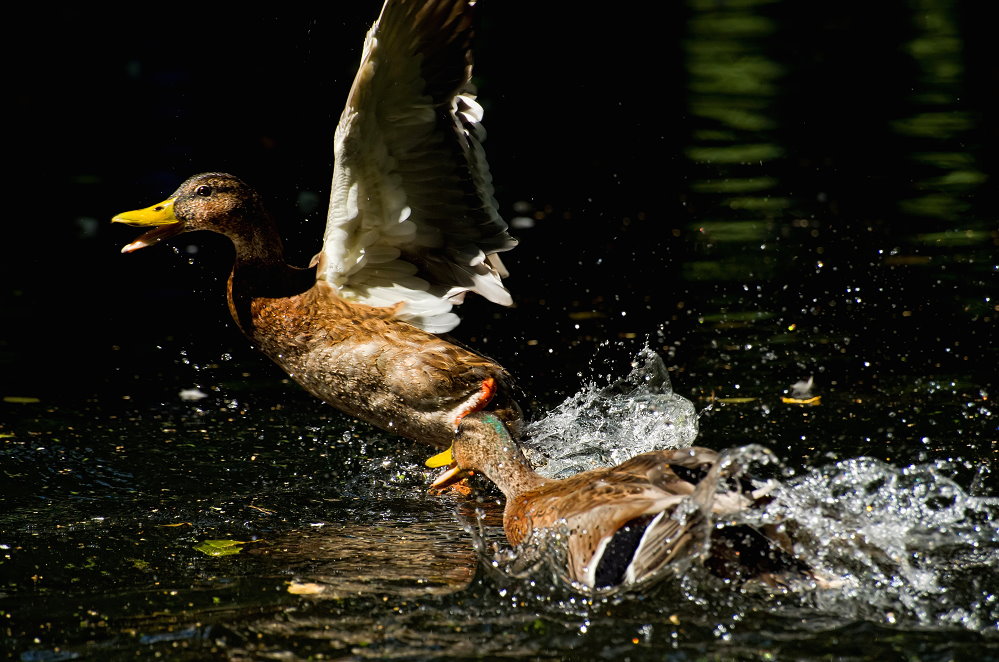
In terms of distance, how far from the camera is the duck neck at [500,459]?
5492 mm

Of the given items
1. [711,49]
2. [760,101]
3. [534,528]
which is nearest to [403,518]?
[534,528]

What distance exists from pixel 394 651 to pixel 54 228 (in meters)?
7.56

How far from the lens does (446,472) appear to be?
19.3ft

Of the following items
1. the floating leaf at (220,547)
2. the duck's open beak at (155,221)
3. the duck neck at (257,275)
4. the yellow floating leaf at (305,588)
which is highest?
the duck's open beak at (155,221)

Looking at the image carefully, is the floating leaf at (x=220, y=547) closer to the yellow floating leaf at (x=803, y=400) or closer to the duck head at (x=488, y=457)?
the duck head at (x=488, y=457)

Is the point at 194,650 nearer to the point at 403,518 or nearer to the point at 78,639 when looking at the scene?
the point at 78,639

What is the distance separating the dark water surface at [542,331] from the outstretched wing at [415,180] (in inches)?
33.3

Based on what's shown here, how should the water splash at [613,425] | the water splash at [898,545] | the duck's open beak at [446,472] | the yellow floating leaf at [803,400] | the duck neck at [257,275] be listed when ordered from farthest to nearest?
the yellow floating leaf at [803,400], the duck neck at [257,275], the water splash at [613,425], the duck's open beak at [446,472], the water splash at [898,545]

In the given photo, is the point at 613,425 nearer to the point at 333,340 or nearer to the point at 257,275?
the point at 333,340

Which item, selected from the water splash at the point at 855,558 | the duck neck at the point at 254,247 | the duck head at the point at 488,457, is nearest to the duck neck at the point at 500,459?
the duck head at the point at 488,457

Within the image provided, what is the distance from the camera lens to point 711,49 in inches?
619

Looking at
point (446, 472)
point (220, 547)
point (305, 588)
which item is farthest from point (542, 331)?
point (305, 588)

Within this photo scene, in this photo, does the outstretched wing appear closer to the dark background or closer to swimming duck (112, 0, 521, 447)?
swimming duck (112, 0, 521, 447)

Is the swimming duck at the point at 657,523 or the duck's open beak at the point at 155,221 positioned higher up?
the duck's open beak at the point at 155,221
